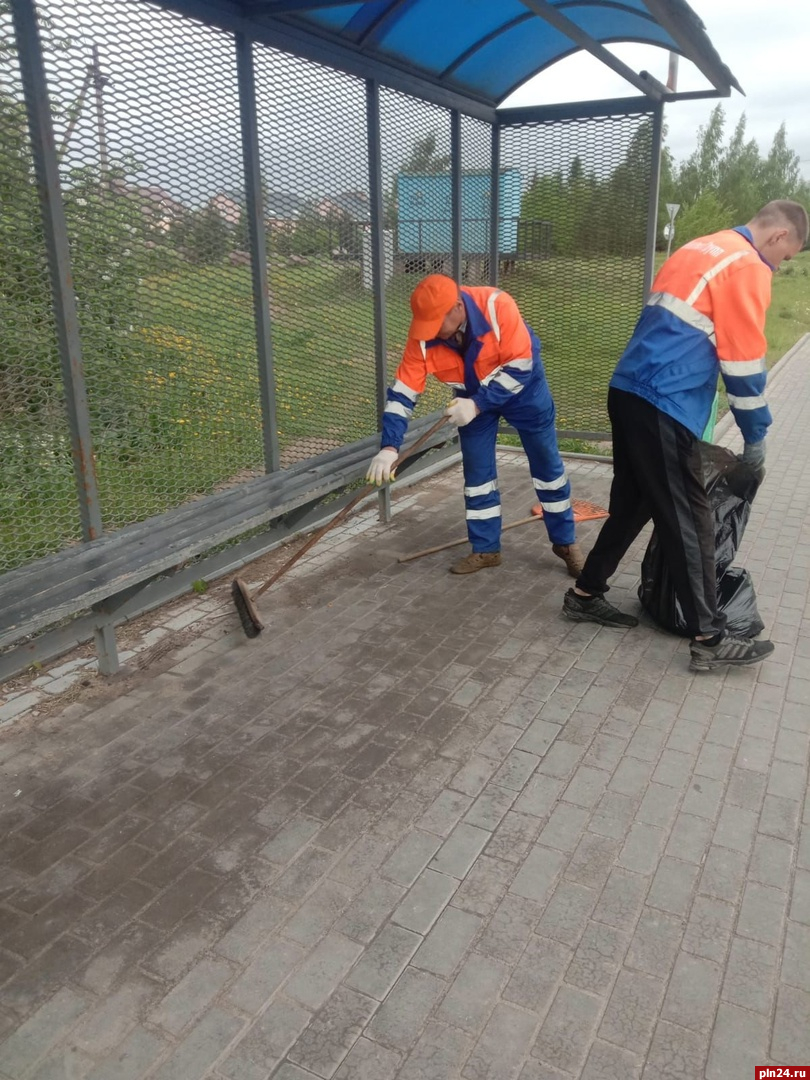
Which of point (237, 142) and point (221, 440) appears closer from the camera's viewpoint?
point (237, 142)

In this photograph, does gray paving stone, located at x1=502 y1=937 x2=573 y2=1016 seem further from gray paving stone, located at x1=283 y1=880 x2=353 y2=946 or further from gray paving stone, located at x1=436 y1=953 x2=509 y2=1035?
gray paving stone, located at x1=283 y1=880 x2=353 y2=946

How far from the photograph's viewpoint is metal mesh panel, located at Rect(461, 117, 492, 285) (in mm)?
6121

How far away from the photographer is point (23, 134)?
117 inches

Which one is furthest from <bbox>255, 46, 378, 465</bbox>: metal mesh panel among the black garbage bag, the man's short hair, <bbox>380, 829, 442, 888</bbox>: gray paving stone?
<bbox>380, 829, 442, 888</bbox>: gray paving stone

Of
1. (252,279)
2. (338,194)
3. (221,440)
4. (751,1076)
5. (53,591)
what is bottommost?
(751,1076)

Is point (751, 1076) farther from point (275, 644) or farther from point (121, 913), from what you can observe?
point (275, 644)

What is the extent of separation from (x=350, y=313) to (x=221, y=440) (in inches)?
50.4

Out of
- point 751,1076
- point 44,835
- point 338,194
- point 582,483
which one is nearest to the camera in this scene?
point 751,1076

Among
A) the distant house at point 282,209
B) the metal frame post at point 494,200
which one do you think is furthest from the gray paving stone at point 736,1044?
the metal frame post at point 494,200

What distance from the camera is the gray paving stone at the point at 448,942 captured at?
2.15 m

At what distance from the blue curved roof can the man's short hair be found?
0.69m

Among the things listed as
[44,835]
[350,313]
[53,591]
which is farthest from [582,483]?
[44,835]

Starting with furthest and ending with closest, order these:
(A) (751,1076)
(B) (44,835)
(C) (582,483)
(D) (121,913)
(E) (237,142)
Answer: (C) (582,483), (E) (237,142), (B) (44,835), (D) (121,913), (A) (751,1076)

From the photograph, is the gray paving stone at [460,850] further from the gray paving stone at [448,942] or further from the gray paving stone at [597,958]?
the gray paving stone at [597,958]
